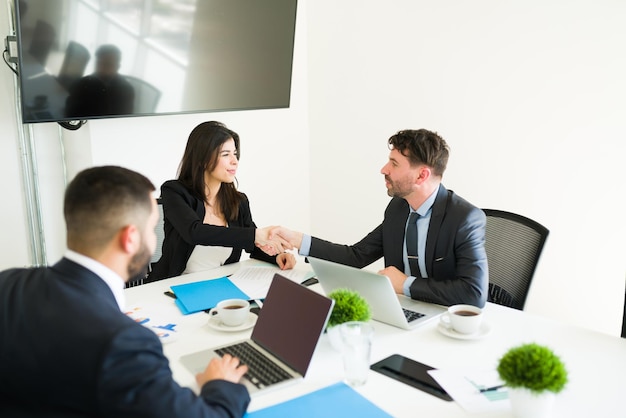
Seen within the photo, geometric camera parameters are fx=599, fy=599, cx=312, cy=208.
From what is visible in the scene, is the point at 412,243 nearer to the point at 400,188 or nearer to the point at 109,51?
the point at 400,188

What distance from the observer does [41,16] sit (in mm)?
2650

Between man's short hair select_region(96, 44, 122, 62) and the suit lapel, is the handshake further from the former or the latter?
man's short hair select_region(96, 44, 122, 62)

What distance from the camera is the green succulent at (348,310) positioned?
158 cm

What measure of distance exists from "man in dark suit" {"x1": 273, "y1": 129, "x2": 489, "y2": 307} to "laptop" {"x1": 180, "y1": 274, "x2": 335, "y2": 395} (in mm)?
523

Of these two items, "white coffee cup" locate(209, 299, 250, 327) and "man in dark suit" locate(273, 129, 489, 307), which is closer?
"white coffee cup" locate(209, 299, 250, 327)

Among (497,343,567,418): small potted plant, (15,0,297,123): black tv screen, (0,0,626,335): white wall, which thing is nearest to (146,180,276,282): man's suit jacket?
(15,0,297,123): black tv screen

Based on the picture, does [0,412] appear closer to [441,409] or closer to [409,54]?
[441,409]

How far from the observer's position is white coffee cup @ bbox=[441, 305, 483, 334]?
1.67 metres

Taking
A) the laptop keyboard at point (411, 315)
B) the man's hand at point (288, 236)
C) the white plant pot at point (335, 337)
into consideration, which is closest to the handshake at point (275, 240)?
the man's hand at point (288, 236)

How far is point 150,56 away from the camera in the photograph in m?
3.14

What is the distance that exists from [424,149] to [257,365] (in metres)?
1.12

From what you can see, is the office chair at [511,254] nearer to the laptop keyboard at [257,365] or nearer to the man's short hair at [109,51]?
the laptop keyboard at [257,365]

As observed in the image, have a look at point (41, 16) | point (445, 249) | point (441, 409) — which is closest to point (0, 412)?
point (441, 409)

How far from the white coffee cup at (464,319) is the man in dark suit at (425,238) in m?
0.17
